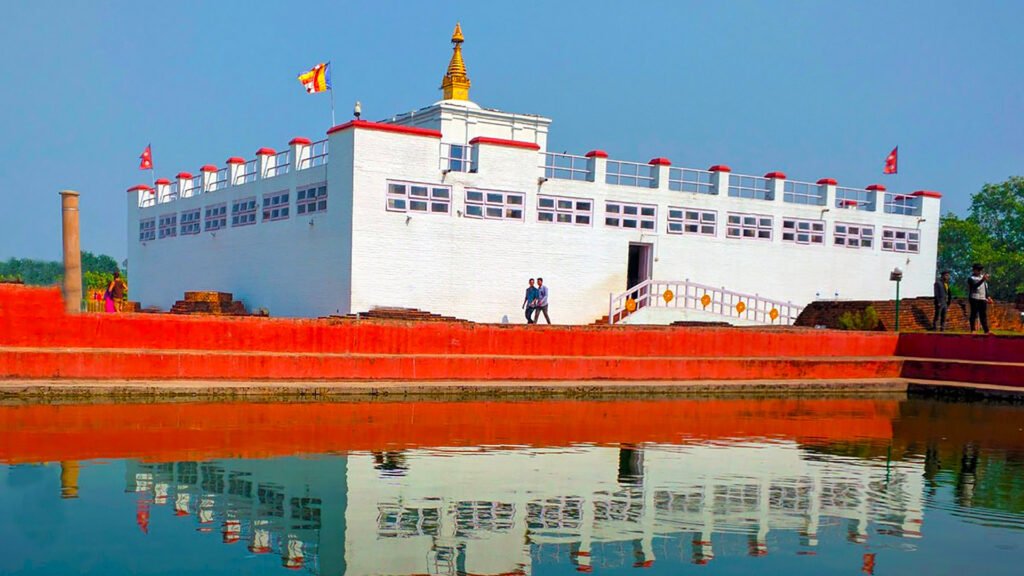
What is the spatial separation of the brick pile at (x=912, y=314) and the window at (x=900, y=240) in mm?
5359

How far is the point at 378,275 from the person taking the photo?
2469 centimetres

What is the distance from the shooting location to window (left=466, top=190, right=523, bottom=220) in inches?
1025

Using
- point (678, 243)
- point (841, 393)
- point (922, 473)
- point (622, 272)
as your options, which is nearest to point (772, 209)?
point (678, 243)

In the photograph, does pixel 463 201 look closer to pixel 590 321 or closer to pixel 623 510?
pixel 590 321

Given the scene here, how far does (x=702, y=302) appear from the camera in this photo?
28281 mm

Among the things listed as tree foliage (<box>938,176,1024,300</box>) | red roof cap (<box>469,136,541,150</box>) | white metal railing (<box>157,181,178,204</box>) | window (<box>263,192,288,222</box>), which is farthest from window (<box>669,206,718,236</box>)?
tree foliage (<box>938,176,1024,300</box>)

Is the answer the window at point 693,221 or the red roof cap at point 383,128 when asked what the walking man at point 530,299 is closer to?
the red roof cap at point 383,128

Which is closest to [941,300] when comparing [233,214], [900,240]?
[900,240]

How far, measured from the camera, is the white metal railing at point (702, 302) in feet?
91.2

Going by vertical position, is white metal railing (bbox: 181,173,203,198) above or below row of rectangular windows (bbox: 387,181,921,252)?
above

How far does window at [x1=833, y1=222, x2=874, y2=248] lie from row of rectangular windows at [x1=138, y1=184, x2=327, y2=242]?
55.4 ft

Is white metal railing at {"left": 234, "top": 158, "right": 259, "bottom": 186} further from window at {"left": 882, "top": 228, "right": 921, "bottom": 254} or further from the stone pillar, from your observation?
window at {"left": 882, "top": 228, "right": 921, "bottom": 254}

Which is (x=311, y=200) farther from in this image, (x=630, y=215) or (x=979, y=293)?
(x=979, y=293)

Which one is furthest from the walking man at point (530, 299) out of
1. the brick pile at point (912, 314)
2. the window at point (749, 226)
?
the window at point (749, 226)
